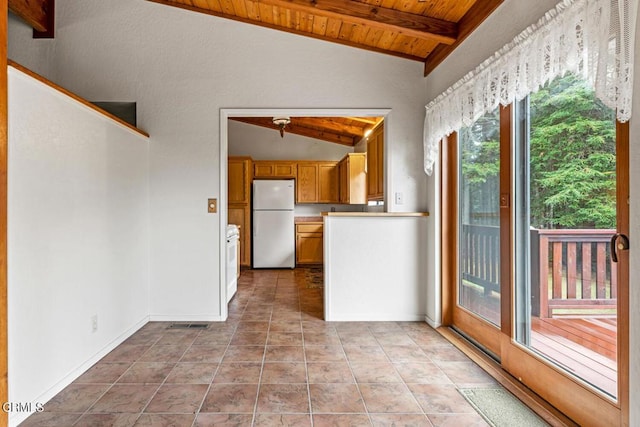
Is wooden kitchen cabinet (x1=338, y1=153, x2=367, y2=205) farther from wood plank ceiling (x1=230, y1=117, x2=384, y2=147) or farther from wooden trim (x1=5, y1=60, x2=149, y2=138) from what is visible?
wooden trim (x1=5, y1=60, x2=149, y2=138)

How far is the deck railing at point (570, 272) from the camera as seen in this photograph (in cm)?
147

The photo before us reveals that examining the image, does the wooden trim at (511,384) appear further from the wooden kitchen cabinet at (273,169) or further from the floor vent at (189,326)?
the wooden kitchen cabinet at (273,169)

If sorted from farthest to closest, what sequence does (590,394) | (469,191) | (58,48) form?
(58,48) → (469,191) → (590,394)

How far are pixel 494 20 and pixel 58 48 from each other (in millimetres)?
3605

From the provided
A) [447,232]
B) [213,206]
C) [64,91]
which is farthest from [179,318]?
[447,232]

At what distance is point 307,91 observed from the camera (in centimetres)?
310

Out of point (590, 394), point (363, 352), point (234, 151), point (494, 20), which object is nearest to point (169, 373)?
point (363, 352)

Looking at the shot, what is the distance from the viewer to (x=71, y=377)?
1.98 metres

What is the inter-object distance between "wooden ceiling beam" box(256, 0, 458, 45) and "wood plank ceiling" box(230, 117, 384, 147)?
253 centimetres

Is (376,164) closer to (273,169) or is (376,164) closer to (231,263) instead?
(231,263)

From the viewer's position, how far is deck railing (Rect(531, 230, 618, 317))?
1.46 metres

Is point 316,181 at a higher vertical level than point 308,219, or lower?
higher

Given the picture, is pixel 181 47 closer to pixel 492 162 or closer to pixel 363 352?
pixel 492 162

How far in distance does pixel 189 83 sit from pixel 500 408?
3351mm
